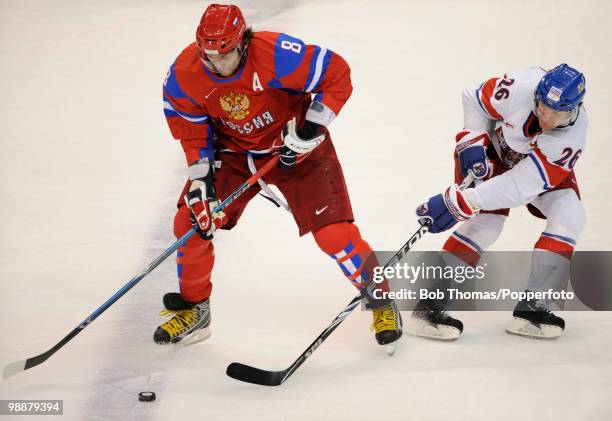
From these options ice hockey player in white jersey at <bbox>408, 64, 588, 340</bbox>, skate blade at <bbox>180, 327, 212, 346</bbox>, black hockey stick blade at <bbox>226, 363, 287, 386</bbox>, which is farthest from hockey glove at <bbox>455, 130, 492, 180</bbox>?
skate blade at <bbox>180, 327, 212, 346</bbox>

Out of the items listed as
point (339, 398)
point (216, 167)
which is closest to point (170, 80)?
point (216, 167)

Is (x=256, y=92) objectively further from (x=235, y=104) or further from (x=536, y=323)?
(x=536, y=323)

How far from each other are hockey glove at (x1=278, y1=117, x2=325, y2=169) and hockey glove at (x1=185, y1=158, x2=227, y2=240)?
11.2 inches

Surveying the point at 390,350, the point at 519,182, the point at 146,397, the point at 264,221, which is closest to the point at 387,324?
the point at 390,350

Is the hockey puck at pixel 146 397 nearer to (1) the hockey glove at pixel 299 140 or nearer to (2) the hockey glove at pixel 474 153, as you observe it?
(1) the hockey glove at pixel 299 140

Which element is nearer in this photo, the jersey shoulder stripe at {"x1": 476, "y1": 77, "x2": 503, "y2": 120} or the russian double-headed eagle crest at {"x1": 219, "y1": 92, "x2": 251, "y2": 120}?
the russian double-headed eagle crest at {"x1": 219, "y1": 92, "x2": 251, "y2": 120}

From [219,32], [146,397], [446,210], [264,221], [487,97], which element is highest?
[219,32]

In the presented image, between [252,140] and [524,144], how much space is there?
993 mm

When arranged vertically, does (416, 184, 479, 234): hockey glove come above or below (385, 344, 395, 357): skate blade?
above

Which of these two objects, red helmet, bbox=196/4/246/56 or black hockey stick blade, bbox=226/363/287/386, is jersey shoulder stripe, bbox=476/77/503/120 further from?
black hockey stick blade, bbox=226/363/287/386

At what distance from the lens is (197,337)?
11.5 feet

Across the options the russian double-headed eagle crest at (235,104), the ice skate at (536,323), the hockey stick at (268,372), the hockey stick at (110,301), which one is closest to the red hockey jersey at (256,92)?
the russian double-headed eagle crest at (235,104)

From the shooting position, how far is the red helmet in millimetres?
3100

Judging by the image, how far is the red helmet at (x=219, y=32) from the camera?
122 inches
